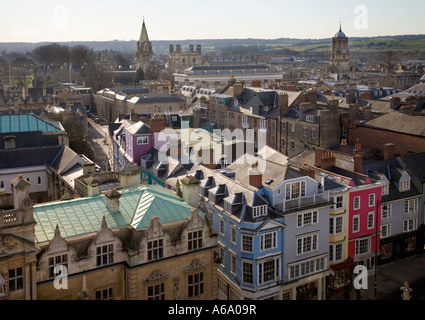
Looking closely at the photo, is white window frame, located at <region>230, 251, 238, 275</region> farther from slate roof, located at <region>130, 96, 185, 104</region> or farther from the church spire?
the church spire

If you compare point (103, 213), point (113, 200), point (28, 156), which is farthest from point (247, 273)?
point (28, 156)

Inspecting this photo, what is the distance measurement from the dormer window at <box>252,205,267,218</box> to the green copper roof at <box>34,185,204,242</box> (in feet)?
13.0

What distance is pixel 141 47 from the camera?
15550cm

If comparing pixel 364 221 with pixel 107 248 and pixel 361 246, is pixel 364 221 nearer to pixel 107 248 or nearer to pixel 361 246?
pixel 361 246

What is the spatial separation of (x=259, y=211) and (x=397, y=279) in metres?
11.6

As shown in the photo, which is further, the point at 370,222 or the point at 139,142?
the point at 139,142

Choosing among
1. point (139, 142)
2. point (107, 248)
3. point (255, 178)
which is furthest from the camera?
point (139, 142)

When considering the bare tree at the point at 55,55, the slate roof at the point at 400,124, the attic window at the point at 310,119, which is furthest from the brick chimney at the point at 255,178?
the bare tree at the point at 55,55

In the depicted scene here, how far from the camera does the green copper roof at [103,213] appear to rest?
19.0 metres

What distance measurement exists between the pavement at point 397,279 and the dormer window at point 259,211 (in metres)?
7.67

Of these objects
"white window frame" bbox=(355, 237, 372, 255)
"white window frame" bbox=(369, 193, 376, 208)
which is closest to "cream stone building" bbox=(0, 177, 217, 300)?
"white window frame" bbox=(355, 237, 372, 255)

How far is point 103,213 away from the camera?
66.4 ft

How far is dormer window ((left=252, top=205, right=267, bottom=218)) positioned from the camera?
24.6 metres
